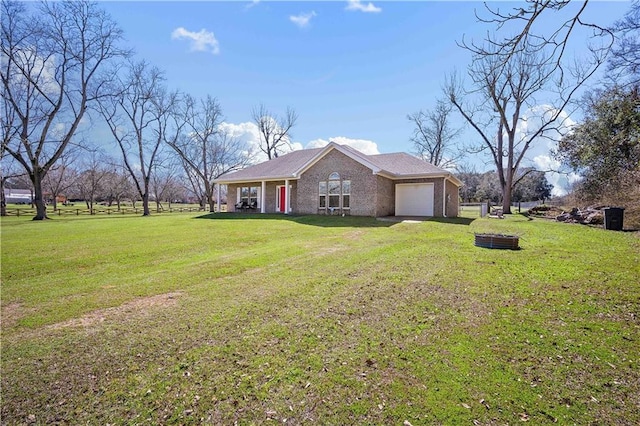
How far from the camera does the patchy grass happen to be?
9.45 ft

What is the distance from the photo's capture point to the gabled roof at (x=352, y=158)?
19891 mm

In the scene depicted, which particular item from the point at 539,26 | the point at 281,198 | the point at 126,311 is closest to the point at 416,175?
the point at 281,198

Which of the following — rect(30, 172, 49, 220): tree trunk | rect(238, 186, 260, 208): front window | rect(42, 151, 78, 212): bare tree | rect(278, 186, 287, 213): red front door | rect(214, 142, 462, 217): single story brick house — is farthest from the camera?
rect(42, 151, 78, 212): bare tree

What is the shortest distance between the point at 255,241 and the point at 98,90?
26645 mm

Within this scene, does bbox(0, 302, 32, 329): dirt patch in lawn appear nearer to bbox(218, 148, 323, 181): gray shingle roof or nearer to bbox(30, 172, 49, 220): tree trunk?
bbox(218, 148, 323, 181): gray shingle roof

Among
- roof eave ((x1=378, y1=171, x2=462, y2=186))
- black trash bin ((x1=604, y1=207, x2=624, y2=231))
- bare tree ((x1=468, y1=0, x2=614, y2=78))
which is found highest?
bare tree ((x1=468, y1=0, x2=614, y2=78))

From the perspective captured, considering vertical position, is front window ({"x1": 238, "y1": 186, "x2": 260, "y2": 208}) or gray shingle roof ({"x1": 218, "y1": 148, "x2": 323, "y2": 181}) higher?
gray shingle roof ({"x1": 218, "y1": 148, "x2": 323, "y2": 181})

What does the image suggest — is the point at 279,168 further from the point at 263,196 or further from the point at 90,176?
the point at 90,176

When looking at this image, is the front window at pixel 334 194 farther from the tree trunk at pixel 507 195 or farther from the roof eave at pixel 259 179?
the tree trunk at pixel 507 195

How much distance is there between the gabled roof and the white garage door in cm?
91

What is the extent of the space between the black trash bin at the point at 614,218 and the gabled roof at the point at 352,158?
794 centimetres

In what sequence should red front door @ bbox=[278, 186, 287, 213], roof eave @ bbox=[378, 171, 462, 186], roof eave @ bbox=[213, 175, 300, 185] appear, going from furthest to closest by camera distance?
1. red front door @ bbox=[278, 186, 287, 213]
2. roof eave @ bbox=[213, 175, 300, 185]
3. roof eave @ bbox=[378, 171, 462, 186]

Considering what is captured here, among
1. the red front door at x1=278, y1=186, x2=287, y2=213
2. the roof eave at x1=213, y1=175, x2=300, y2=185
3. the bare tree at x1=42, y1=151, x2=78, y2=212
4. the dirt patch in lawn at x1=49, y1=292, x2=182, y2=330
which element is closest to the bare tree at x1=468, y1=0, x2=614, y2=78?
the dirt patch in lawn at x1=49, y1=292, x2=182, y2=330

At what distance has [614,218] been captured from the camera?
520 inches
